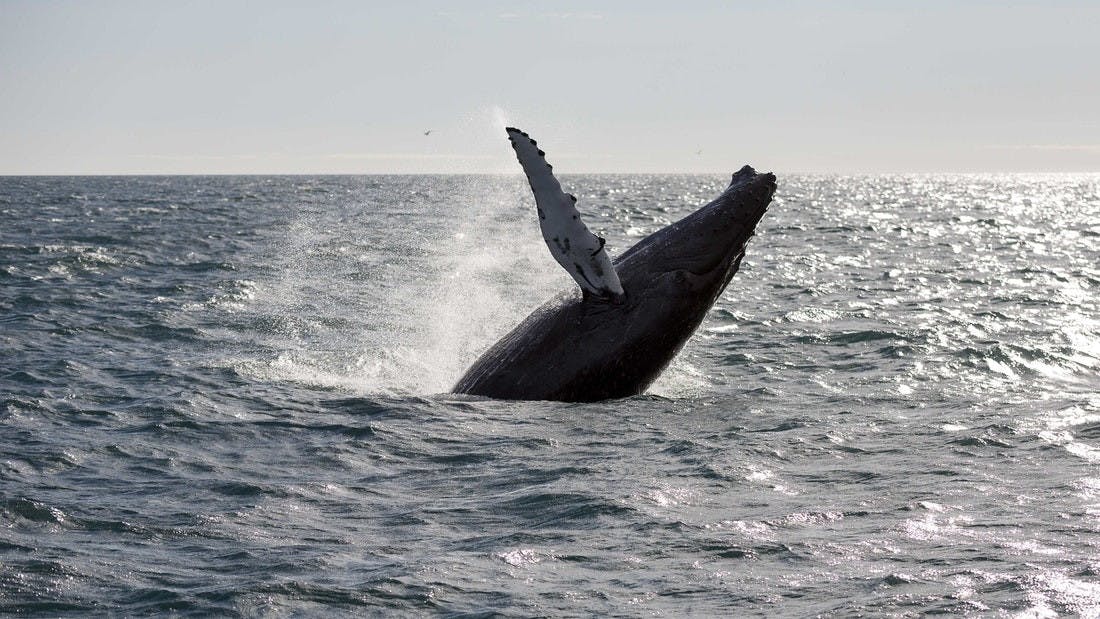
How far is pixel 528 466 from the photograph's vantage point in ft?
26.1

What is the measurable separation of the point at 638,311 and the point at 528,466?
78.6 inches

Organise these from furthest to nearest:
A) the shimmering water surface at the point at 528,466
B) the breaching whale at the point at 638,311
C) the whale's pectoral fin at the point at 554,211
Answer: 1. the breaching whale at the point at 638,311
2. the whale's pectoral fin at the point at 554,211
3. the shimmering water surface at the point at 528,466

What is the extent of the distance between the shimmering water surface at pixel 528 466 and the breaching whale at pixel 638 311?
29cm

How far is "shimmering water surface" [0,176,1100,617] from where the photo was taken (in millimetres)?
5543

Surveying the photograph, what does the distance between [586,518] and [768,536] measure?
3.34 ft

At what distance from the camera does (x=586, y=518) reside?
6.72 m

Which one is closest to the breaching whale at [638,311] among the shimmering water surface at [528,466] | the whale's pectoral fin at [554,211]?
the shimmering water surface at [528,466]

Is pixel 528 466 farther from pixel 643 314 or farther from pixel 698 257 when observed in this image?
pixel 698 257

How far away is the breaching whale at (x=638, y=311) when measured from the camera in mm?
9461

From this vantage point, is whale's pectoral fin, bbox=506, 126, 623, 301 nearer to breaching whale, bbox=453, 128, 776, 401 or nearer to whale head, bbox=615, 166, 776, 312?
breaching whale, bbox=453, 128, 776, 401

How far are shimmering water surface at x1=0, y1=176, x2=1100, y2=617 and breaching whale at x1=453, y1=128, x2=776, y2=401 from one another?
288mm

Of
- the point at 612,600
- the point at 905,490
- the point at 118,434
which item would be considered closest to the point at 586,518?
the point at 612,600

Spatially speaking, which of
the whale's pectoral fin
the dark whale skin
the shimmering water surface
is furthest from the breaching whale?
the whale's pectoral fin

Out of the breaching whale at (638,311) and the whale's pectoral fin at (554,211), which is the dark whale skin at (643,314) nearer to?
the breaching whale at (638,311)
